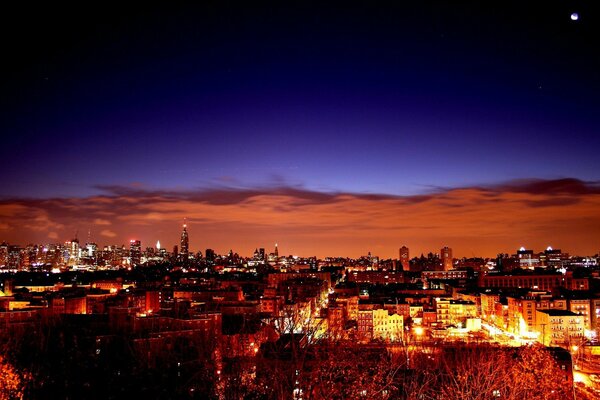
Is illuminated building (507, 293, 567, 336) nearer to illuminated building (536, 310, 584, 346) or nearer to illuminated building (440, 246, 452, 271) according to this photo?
illuminated building (536, 310, 584, 346)

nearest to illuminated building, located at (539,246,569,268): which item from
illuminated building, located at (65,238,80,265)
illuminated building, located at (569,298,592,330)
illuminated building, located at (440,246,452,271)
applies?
illuminated building, located at (440,246,452,271)

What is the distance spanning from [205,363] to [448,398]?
363 centimetres

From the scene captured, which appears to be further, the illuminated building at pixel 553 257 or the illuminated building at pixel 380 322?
the illuminated building at pixel 553 257

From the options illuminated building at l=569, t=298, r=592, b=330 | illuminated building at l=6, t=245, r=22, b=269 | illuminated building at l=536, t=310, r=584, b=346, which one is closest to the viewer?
illuminated building at l=536, t=310, r=584, b=346

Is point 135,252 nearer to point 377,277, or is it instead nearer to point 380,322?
point 377,277

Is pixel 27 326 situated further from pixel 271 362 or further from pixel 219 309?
Result: pixel 271 362

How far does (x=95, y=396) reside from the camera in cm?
659

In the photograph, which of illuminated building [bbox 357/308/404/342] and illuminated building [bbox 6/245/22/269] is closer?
illuminated building [bbox 357/308/404/342]

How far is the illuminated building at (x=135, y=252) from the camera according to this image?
80806 mm

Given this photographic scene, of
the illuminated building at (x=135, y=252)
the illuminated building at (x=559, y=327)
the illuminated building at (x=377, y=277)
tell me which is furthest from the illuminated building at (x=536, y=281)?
the illuminated building at (x=135, y=252)

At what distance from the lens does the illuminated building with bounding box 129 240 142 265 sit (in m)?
80.8

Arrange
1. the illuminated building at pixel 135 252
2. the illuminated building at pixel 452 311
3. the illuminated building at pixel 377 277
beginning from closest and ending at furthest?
the illuminated building at pixel 452 311 < the illuminated building at pixel 377 277 < the illuminated building at pixel 135 252

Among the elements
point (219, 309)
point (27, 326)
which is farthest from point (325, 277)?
point (27, 326)

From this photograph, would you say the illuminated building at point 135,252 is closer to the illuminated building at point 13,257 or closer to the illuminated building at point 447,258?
the illuminated building at point 13,257
